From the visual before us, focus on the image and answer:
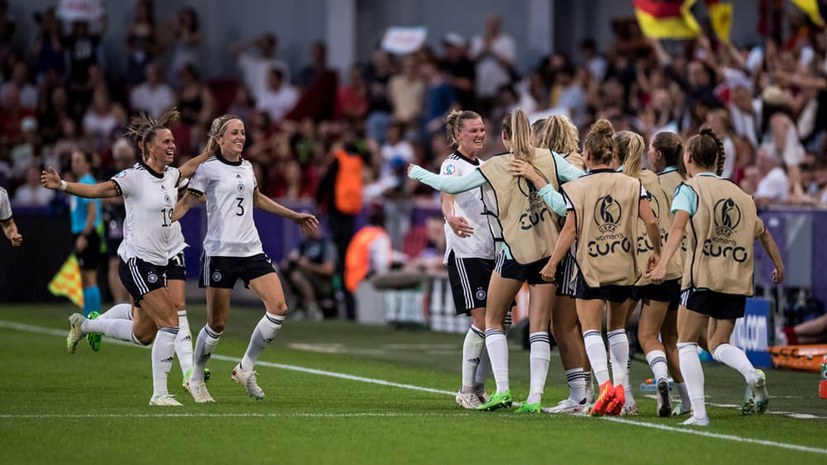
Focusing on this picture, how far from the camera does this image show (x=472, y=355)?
12023mm

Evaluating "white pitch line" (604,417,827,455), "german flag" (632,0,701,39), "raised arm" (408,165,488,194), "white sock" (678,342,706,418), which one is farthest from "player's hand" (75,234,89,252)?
"white sock" (678,342,706,418)

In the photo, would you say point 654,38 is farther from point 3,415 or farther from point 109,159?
point 3,415

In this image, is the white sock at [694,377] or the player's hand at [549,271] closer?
the white sock at [694,377]

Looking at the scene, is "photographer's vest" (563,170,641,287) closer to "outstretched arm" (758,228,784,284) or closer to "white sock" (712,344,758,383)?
"white sock" (712,344,758,383)

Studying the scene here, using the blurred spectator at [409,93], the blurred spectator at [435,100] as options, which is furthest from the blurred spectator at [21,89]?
the blurred spectator at [435,100]

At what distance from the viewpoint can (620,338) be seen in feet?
37.4

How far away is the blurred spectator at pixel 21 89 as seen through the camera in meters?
30.1

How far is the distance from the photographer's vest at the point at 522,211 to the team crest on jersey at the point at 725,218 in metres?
1.21

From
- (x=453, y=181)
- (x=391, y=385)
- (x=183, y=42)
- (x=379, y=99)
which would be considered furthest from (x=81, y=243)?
(x=183, y=42)

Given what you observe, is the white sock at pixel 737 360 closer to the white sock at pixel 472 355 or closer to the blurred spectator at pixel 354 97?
the white sock at pixel 472 355

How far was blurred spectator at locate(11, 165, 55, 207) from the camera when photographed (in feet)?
87.6

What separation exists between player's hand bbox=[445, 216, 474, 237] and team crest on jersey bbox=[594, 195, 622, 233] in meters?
1.07

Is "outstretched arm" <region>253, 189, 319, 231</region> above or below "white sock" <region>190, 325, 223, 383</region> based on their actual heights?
above

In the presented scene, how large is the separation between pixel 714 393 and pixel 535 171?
3.41 meters
